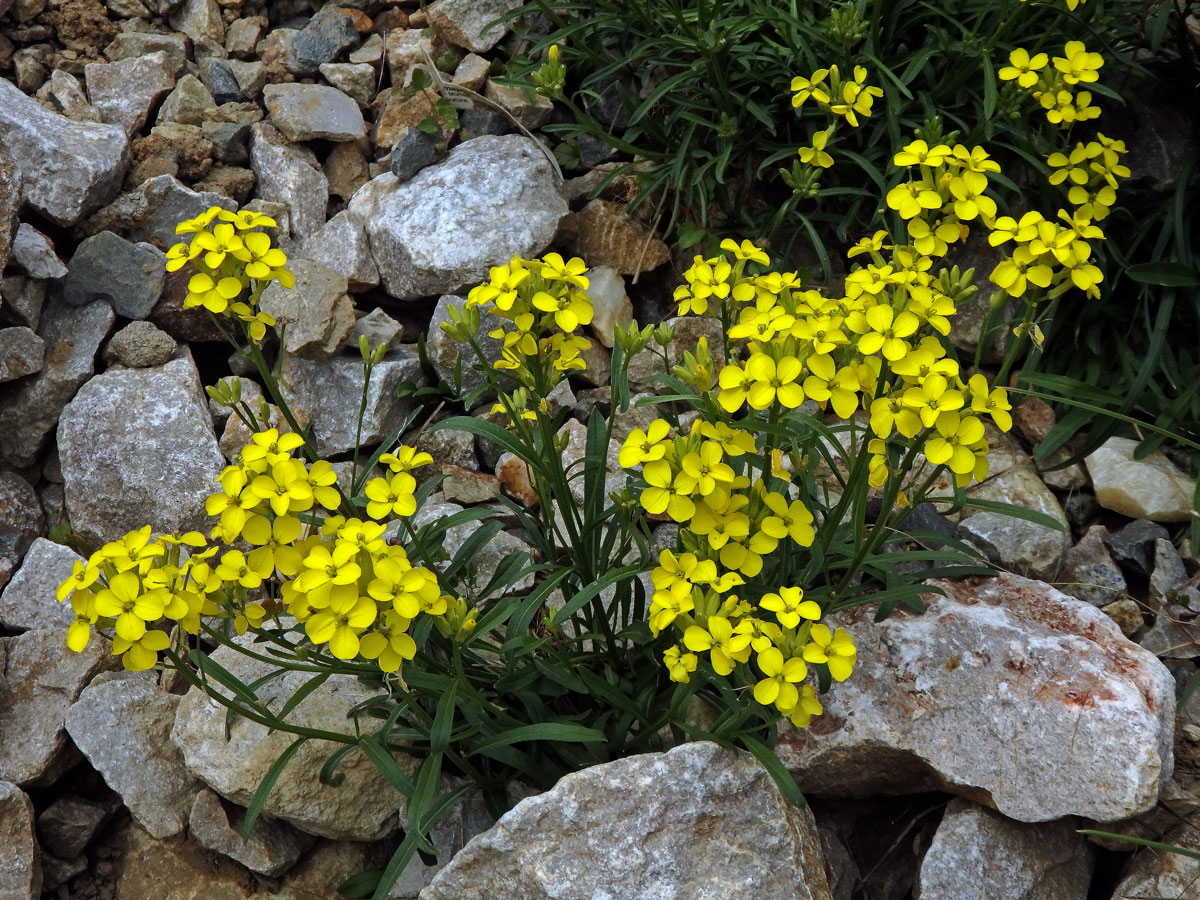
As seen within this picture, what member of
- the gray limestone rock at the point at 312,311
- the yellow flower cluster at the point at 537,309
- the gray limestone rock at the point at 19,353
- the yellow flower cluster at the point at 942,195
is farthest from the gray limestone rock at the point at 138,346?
the yellow flower cluster at the point at 942,195

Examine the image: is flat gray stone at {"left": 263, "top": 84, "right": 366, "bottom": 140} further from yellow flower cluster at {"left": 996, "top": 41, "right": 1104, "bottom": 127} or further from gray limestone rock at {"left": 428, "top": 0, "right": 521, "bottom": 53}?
yellow flower cluster at {"left": 996, "top": 41, "right": 1104, "bottom": 127}

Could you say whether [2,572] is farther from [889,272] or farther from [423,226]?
[889,272]

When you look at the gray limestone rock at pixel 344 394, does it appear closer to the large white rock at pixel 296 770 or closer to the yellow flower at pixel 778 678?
the large white rock at pixel 296 770

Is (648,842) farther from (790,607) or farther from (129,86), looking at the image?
(129,86)

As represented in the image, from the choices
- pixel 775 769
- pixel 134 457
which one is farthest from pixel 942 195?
pixel 134 457

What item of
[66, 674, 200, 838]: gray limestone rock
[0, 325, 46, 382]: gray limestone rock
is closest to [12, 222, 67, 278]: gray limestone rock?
[0, 325, 46, 382]: gray limestone rock

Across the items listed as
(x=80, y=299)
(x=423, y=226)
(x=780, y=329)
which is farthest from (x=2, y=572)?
(x=780, y=329)

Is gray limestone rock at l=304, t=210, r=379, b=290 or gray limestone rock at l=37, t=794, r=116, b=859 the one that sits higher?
gray limestone rock at l=304, t=210, r=379, b=290
